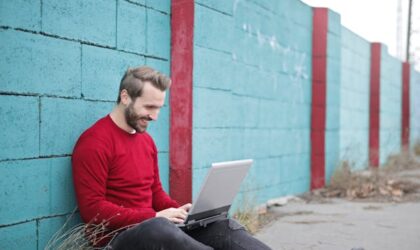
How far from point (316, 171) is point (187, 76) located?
4.52m

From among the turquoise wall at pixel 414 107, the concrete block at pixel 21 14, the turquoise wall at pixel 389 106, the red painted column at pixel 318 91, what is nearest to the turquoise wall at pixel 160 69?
the concrete block at pixel 21 14

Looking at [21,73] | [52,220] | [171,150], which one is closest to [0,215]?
[52,220]

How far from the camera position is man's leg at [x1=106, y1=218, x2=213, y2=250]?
9.44 feet

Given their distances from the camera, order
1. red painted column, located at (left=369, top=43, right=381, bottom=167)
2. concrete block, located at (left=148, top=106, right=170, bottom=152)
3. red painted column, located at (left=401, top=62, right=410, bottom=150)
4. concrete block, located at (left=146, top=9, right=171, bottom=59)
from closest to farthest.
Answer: concrete block, located at (left=146, top=9, right=171, bottom=59) < concrete block, located at (left=148, top=106, right=170, bottom=152) < red painted column, located at (left=369, top=43, right=381, bottom=167) < red painted column, located at (left=401, top=62, right=410, bottom=150)

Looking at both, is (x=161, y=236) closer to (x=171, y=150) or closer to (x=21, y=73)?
(x=21, y=73)

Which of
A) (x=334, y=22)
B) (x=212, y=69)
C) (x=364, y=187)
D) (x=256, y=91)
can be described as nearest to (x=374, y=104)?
(x=334, y=22)

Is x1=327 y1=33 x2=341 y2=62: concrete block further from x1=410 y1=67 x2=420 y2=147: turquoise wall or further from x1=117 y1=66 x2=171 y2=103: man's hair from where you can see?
x1=410 y1=67 x2=420 y2=147: turquoise wall

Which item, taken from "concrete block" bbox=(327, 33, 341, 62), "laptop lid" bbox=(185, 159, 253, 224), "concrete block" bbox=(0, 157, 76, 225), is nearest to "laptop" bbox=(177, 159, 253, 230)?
"laptop lid" bbox=(185, 159, 253, 224)

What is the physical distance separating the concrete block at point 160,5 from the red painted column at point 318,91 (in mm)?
4448

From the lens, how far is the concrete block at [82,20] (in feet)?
11.3

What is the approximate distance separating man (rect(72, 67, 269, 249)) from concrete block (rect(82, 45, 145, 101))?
42 centimetres

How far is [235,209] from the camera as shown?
6.13 m

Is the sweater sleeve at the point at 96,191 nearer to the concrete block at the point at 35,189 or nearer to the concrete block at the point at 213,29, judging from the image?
the concrete block at the point at 35,189

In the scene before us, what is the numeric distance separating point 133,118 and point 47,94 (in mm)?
490
